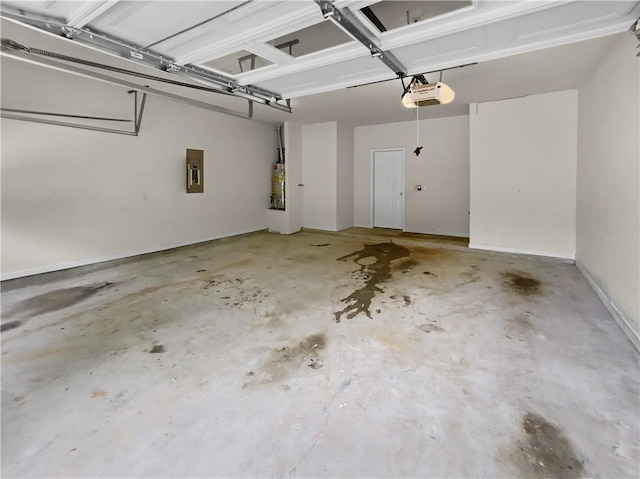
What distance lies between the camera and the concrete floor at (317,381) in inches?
58.7

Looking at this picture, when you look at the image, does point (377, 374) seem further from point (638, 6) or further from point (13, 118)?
point (13, 118)

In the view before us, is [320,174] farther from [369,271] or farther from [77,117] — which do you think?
[77,117]

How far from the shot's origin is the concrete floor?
1.49m

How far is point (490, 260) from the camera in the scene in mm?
5137

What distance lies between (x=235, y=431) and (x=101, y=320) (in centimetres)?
214

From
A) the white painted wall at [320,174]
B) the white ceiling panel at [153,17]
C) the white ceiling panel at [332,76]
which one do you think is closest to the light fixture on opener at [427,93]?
the white ceiling panel at [332,76]

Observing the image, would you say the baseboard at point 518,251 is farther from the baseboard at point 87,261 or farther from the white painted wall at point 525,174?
the baseboard at point 87,261

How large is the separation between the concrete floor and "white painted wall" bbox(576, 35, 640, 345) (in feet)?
1.10

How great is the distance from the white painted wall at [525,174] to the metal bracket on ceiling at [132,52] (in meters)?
3.90

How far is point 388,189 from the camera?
26.2ft

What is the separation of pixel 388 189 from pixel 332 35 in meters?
5.35

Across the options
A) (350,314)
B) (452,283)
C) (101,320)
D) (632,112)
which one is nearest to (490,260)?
(452,283)

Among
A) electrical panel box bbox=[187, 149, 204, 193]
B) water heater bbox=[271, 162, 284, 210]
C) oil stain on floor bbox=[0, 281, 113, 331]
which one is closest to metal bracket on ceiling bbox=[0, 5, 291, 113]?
electrical panel box bbox=[187, 149, 204, 193]

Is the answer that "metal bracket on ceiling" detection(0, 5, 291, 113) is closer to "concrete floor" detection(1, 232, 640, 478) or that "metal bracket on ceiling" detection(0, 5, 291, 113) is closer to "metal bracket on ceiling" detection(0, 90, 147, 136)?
"metal bracket on ceiling" detection(0, 90, 147, 136)
